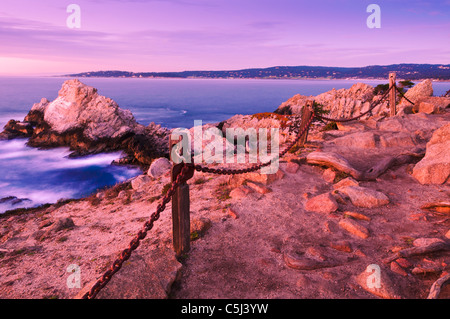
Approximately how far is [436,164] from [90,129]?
83.3ft

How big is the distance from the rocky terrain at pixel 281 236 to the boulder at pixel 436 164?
0.02 metres

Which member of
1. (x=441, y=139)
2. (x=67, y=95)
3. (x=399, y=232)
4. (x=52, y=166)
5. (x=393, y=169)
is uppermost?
(x=67, y=95)

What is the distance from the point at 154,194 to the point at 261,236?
4.83 meters

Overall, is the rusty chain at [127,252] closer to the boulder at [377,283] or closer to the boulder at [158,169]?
the boulder at [377,283]

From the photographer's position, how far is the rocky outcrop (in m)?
24.2

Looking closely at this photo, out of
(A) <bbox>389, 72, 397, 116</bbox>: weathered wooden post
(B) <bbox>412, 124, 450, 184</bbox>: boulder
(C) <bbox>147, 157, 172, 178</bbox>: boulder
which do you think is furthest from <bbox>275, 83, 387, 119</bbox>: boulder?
(B) <bbox>412, 124, 450, 184</bbox>: boulder

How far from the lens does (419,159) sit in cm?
751

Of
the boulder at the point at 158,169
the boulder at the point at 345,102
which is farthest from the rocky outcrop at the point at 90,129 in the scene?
the boulder at the point at 345,102

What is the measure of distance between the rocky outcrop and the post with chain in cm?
1875

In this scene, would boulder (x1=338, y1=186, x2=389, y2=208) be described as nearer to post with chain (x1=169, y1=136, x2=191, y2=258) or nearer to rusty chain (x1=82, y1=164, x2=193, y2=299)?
post with chain (x1=169, y1=136, x2=191, y2=258)

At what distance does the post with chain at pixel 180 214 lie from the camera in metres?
3.67

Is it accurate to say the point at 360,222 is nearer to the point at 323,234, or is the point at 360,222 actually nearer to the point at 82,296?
the point at 323,234

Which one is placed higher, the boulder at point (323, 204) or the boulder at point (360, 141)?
the boulder at point (360, 141)

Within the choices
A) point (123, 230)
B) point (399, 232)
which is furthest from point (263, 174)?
point (123, 230)
